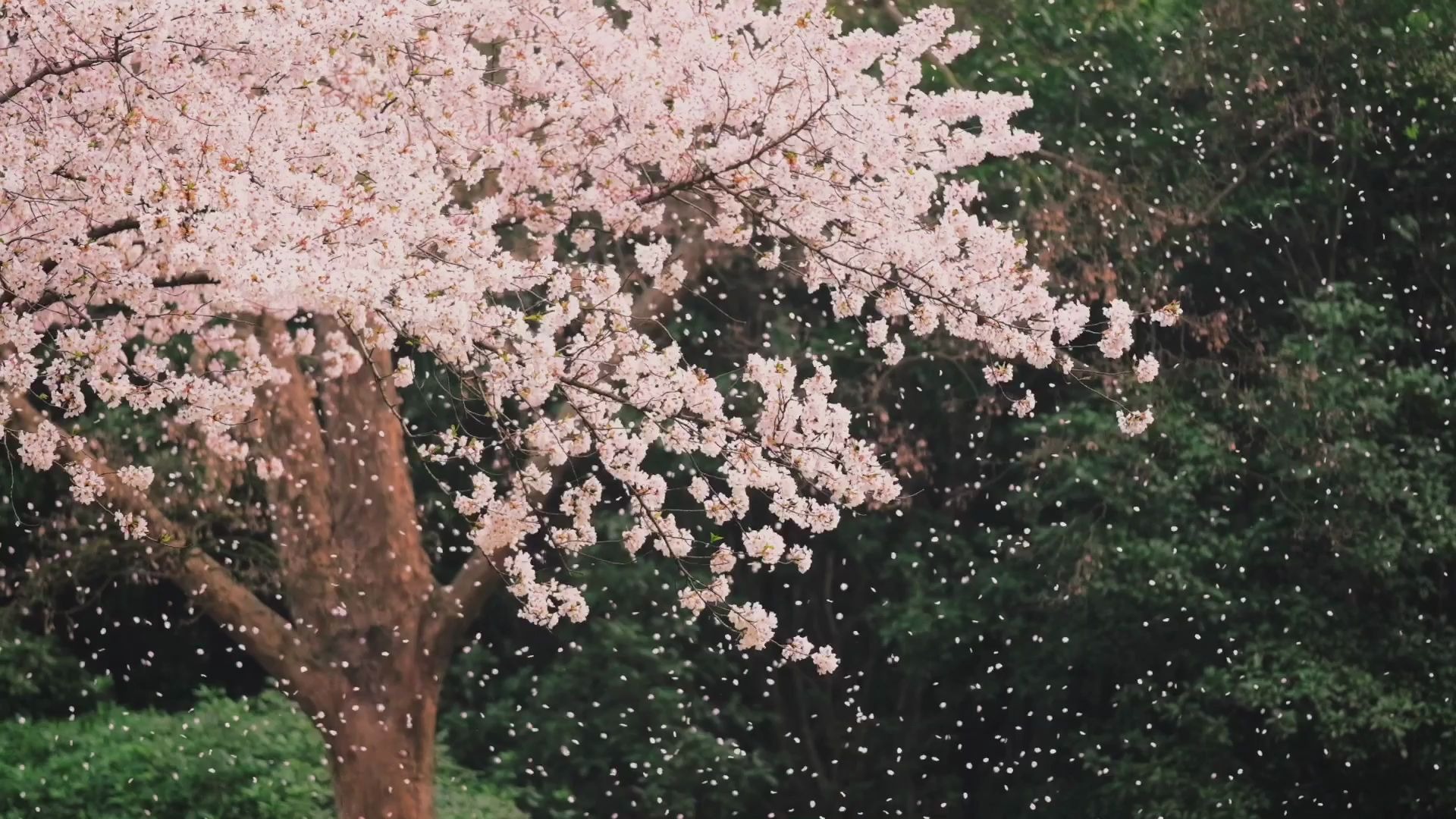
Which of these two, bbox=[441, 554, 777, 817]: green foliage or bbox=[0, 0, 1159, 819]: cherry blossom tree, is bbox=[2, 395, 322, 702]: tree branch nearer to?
bbox=[0, 0, 1159, 819]: cherry blossom tree

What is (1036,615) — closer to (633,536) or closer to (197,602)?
(197,602)

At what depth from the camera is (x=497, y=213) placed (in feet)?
16.8

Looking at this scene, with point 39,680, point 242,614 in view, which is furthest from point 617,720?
point 39,680

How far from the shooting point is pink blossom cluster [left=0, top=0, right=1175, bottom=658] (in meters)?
3.95

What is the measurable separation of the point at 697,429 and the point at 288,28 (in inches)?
59.7

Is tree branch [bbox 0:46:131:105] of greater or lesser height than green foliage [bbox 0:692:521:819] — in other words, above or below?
below

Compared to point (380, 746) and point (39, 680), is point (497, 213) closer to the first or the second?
point (380, 746)

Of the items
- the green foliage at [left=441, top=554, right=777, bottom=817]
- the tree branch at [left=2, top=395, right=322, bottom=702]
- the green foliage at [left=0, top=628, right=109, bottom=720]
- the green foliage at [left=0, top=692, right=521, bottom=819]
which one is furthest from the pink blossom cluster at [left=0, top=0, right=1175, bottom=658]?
the green foliage at [left=0, top=628, right=109, bottom=720]

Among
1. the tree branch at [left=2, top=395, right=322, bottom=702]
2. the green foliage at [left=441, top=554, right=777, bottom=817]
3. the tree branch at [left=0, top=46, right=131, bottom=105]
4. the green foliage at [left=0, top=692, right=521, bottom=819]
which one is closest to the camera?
the tree branch at [left=0, top=46, right=131, bottom=105]

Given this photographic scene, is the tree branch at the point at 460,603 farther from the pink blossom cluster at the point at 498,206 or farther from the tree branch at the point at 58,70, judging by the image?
the tree branch at the point at 58,70

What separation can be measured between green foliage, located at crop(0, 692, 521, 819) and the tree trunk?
981mm

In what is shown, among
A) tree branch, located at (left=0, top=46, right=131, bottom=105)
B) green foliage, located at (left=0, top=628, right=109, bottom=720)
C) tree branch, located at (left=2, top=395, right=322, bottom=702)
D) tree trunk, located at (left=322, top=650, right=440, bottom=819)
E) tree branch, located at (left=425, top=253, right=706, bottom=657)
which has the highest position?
green foliage, located at (left=0, top=628, right=109, bottom=720)

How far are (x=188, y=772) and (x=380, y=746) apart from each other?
5.59ft

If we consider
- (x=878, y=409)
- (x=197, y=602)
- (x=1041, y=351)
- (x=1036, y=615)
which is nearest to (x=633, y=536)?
(x=1041, y=351)
